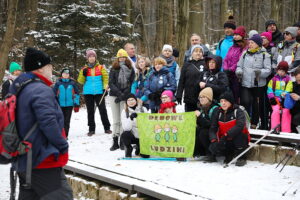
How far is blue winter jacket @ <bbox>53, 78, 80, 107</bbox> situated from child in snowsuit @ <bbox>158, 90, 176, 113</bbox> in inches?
119

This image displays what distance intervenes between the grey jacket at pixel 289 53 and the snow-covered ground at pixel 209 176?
239cm

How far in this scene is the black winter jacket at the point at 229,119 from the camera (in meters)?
6.30

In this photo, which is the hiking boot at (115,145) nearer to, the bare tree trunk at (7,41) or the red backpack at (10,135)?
the red backpack at (10,135)

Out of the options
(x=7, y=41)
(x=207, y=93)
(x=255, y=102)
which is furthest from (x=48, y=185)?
(x=7, y=41)

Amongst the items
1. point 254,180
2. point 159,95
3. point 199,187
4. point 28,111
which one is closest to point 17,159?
point 28,111

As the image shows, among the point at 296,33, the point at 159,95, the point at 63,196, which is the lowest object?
the point at 63,196

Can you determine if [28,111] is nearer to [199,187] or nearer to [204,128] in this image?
[199,187]

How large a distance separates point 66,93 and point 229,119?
15.1 ft

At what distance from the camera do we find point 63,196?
11.8 ft

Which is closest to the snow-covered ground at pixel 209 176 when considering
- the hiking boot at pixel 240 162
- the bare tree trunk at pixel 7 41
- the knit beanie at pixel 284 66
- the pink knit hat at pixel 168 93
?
the hiking boot at pixel 240 162

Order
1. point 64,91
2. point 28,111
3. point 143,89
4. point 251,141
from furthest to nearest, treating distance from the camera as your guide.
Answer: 1. point 64,91
2. point 143,89
3. point 251,141
4. point 28,111

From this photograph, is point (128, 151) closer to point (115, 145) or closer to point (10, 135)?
point (115, 145)

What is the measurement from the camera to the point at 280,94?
711 cm

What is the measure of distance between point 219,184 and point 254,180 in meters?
0.60
